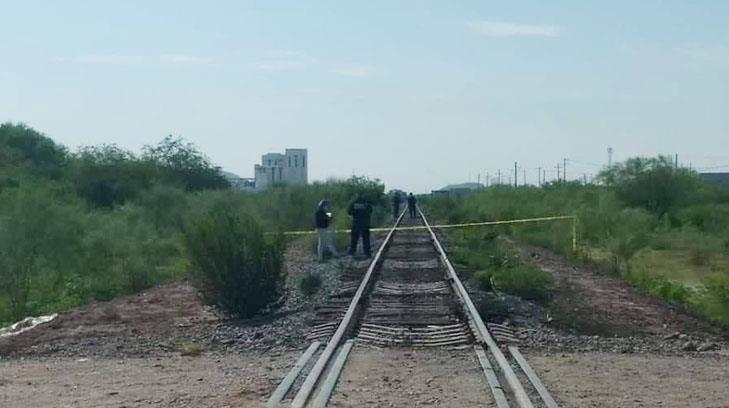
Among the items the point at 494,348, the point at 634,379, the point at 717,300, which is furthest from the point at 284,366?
the point at 717,300

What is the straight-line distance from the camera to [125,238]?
46.4 metres

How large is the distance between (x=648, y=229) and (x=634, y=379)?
46870 mm

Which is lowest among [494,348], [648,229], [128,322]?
[128,322]

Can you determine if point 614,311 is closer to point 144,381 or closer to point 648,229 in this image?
point 144,381

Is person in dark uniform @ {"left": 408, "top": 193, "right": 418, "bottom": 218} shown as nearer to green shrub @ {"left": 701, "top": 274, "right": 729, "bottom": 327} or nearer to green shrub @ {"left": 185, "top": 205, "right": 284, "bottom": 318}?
green shrub @ {"left": 701, "top": 274, "right": 729, "bottom": 327}

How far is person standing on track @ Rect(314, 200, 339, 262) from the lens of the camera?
114 ft

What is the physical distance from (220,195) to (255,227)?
48740 millimetres

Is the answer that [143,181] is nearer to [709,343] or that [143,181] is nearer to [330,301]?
[330,301]

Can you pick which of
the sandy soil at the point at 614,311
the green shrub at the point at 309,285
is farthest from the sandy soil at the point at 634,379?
the green shrub at the point at 309,285

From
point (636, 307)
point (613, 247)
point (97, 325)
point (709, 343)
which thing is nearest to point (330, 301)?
point (97, 325)

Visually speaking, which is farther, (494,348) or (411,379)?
(494,348)

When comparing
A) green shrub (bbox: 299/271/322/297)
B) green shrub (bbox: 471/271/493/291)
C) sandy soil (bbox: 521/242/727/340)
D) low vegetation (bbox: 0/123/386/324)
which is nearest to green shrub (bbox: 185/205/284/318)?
low vegetation (bbox: 0/123/386/324)

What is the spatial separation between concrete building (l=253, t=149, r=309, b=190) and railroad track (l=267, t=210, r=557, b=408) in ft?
398

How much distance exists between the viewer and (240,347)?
690 inches
